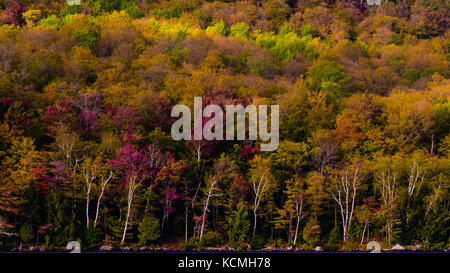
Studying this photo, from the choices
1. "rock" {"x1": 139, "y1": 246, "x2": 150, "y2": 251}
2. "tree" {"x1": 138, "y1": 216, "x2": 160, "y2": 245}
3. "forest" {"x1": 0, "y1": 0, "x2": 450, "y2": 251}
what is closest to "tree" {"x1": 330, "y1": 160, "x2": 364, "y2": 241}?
"forest" {"x1": 0, "y1": 0, "x2": 450, "y2": 251}

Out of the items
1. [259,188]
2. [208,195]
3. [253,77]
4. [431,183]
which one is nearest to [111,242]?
[208,195]

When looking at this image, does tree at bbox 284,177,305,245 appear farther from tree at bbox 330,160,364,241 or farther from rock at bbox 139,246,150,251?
rock at bbox 139,246,150,251

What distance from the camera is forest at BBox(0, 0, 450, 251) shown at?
164 ft

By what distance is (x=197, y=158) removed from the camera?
5678 centimetres

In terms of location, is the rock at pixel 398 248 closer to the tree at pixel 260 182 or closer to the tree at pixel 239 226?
the tree at pixel 260 182

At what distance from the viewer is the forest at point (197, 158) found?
50125mm

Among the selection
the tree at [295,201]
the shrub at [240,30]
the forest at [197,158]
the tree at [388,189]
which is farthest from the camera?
the shrub at [240,30]

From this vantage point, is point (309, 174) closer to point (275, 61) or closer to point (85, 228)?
point (85, 228)

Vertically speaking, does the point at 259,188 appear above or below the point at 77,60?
below

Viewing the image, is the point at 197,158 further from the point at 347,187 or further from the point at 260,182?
the point at 347,187

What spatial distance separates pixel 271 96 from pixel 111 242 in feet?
99.6

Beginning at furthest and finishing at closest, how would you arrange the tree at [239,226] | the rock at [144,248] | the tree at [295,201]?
the tree at [295,201] → the tree at [239,226] → the rock at [144,248]

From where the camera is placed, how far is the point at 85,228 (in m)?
49.1

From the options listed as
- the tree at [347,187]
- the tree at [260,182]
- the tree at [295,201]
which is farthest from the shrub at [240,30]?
the tree at [295,201]
